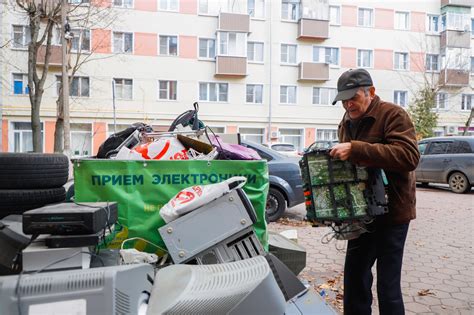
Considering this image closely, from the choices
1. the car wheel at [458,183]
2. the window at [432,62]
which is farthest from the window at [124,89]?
the window at [432,62]

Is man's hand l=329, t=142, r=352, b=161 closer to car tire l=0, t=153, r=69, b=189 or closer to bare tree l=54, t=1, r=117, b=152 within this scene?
car tire l=0, t=153, r=69, b=189

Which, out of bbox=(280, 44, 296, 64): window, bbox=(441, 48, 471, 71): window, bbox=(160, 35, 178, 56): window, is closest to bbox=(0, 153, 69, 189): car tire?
bbox=(160, 35, 178, 56): window

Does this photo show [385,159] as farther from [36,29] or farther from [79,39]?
[79,39]

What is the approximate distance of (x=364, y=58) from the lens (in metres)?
28.2

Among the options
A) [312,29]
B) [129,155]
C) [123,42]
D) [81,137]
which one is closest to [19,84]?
[81,137]

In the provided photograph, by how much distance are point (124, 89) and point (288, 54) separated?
1175 cm

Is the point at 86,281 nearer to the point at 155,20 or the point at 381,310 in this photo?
the point at 381,310

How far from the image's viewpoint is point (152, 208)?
2.50m

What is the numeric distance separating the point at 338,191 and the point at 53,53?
2435 cm

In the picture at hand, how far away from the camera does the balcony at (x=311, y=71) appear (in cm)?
2617

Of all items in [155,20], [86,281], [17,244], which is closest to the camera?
[86,281]

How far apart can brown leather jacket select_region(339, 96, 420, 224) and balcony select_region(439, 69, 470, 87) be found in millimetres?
30875

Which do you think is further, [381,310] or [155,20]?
[155,20]

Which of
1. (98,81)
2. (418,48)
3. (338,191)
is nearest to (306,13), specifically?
(418,48)
